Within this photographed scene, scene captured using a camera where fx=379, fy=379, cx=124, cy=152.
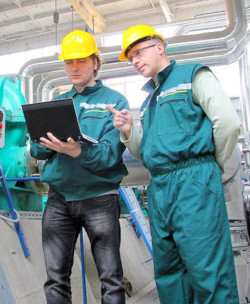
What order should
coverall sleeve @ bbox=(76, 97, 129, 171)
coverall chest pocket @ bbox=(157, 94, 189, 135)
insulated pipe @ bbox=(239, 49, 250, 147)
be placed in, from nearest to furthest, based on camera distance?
coverall chest pocket @ bbox=(157, 94, 189, 135) → coverall sleeve @ bbox=(76, 97, 129, 171) → insulated pipe @ bbox=(239, 49, 250, 147)

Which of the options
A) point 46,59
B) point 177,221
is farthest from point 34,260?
point 46,59

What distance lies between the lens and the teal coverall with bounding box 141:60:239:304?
1.25m

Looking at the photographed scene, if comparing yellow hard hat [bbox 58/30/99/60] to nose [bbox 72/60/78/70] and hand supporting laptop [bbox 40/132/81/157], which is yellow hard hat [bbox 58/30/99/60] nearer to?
nose [bbox 72/60/78/70]

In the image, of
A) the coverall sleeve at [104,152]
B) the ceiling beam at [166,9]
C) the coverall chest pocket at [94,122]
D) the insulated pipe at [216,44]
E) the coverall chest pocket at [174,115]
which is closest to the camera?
the coverall chest pocket at [174,115]

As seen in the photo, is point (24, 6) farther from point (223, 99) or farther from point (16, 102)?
point (223, 99)

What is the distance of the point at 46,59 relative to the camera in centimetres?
433

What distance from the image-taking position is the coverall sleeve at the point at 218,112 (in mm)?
1316

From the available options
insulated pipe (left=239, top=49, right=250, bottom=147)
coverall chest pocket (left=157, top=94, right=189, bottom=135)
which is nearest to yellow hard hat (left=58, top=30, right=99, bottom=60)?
coverall chest pocket (left=157, top=94, right=189, bottom=135)

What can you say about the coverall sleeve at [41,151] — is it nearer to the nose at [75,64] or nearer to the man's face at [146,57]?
the nose at [75,64]

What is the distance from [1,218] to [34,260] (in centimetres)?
31

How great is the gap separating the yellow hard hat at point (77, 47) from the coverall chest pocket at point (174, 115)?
0.50 metres

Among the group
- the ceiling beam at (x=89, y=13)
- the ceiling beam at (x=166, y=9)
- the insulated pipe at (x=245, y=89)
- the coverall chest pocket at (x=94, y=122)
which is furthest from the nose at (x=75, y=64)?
the ceiling beam at (x=166, y=9)

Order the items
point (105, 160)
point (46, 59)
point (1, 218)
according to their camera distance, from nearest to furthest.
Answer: point (105, 160) < point (1, 218) < point (46, 59)

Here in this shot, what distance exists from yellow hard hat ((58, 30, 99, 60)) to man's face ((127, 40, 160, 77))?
273 mm
